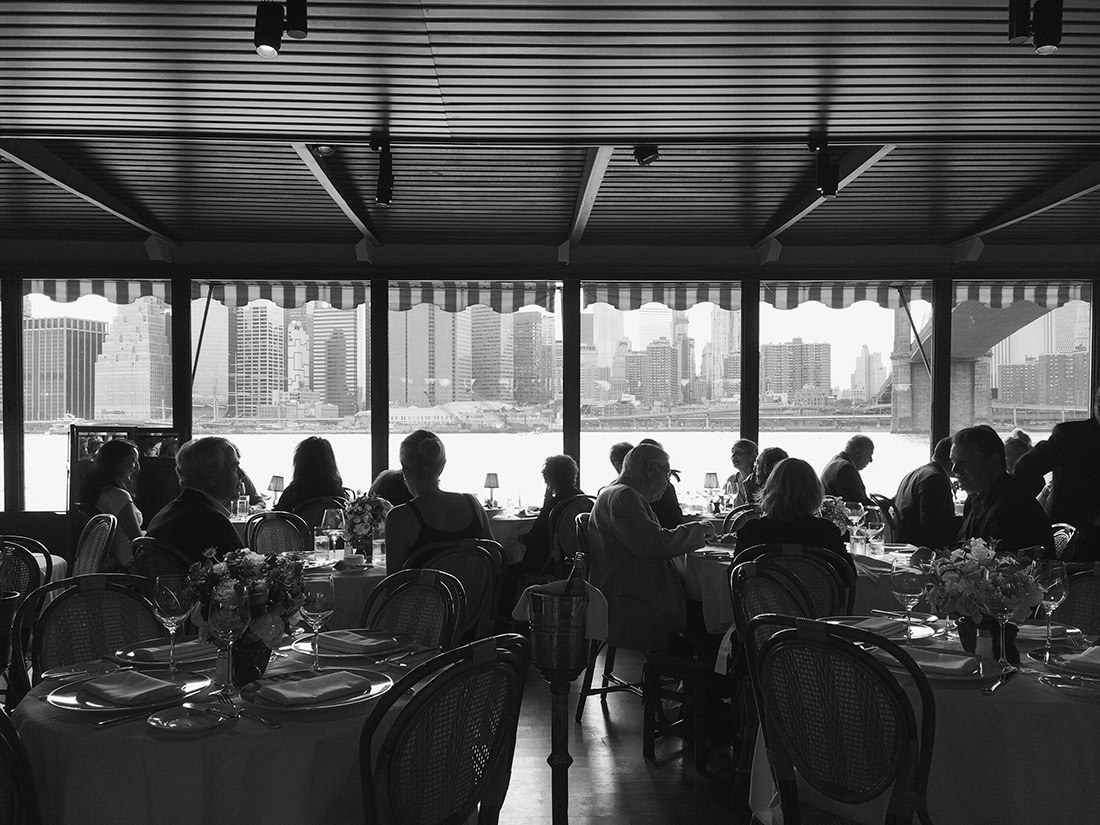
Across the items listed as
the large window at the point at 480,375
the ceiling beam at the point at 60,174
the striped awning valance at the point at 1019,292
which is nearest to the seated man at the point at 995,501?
the large window at the point at 480,375

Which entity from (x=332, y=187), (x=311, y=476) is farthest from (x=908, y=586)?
(x=332, y=187)

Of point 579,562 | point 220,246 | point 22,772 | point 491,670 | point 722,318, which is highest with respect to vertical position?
point 220,246

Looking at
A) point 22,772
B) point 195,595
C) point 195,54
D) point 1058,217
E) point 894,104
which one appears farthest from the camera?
point 1058,217

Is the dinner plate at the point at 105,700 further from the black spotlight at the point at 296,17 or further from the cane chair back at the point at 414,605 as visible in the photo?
the black spotlight at the point at 296,17

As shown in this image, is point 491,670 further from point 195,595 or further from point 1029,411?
point 1029,411

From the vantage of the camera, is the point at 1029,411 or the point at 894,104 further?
the point at 1029,411

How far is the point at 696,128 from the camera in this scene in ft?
18.4

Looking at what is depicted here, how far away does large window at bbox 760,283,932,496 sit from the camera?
9398 millimetres

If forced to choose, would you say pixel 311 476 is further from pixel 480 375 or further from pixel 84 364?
pixel 84 364

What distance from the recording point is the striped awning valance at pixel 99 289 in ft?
29.8

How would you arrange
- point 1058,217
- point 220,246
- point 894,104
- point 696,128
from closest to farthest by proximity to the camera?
point 894,104, point 696,128, point 1058,217, point 220,246

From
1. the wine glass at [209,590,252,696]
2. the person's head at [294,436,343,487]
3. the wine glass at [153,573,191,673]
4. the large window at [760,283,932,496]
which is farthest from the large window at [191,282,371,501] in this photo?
the wine glass at [209,590,252,696]

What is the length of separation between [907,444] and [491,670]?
8.25 meters

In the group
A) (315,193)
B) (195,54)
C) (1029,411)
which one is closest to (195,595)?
(195,54)
